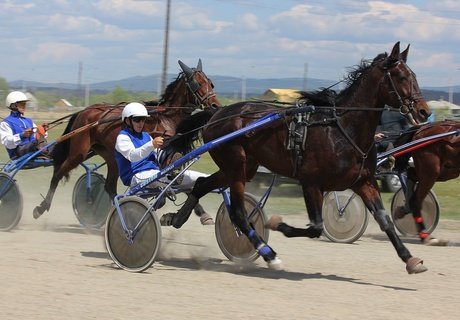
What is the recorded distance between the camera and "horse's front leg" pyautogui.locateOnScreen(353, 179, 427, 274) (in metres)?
7.29

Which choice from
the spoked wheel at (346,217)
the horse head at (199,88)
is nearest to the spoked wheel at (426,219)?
Result: the spoked wheel at (346,217)

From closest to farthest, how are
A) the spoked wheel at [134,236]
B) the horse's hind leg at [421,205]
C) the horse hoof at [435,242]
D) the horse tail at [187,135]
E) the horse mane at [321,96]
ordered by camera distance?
the spoked wheel at [134,236], the horse mane at [321,96], the horse tail at [187,135], the horse hoof at [435,242], the horse's hind leg at [421,205]

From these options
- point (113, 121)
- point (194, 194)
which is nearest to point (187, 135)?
point (194, 194)

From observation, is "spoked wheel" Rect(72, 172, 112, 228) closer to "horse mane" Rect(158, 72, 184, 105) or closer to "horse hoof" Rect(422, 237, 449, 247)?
Result: "horse mane" Rect(158, 72, 184, 105)

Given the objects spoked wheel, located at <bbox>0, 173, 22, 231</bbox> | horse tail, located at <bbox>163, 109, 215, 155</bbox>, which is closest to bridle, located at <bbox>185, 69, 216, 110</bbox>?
horse tail, located at <bbox>163, 109, 215, 155</bbox>

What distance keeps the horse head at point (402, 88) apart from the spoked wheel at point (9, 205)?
5176 mm

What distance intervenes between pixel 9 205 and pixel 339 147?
493 cm

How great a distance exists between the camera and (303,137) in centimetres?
754

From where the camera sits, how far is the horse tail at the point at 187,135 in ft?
28.6

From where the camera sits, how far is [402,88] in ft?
24.3

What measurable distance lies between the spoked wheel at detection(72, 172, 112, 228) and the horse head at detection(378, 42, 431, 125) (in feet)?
15.7

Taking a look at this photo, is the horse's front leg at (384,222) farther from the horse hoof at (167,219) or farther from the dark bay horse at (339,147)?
the horse hoof at (167,219)

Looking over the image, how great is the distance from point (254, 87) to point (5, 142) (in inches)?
810

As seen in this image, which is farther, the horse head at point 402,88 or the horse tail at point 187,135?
the horse tail at point 187,135
